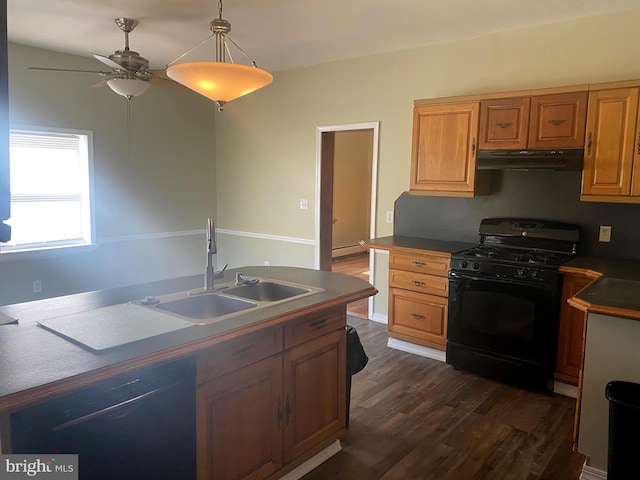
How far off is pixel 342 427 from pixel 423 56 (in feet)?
11.2

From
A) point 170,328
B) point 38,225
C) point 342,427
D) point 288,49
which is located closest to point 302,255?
point 288,49

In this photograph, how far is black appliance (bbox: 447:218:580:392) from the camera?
3260mm

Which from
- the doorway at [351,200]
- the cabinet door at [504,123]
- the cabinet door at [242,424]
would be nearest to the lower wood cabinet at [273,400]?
the cabinet door at [242,424]

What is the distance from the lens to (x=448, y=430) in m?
2.84

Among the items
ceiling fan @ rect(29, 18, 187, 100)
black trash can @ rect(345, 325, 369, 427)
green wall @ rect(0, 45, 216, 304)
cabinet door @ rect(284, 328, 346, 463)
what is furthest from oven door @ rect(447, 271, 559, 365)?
green wall @ rect(0, 45, 216, 304)

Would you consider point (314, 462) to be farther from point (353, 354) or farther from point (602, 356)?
point (602, 356)

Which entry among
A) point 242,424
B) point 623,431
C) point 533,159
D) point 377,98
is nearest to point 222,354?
point 242,424

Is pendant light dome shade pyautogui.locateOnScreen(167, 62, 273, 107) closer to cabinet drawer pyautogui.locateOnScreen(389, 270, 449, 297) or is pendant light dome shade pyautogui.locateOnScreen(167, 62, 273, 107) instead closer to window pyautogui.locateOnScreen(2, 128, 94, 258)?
cabinet drawer pyautogui.locateOnScreen(389, 270, 449, 297)

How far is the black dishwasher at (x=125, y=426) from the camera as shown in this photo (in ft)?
4.33

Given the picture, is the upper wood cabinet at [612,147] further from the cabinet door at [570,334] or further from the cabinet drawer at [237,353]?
the cabinet drawer at [237,353]

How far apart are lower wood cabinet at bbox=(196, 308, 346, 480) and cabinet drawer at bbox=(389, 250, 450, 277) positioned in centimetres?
156

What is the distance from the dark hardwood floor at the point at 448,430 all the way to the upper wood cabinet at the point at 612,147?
1.47 m

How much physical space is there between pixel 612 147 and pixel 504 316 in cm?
136

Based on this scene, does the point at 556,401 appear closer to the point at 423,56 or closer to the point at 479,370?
the point at 479,370
